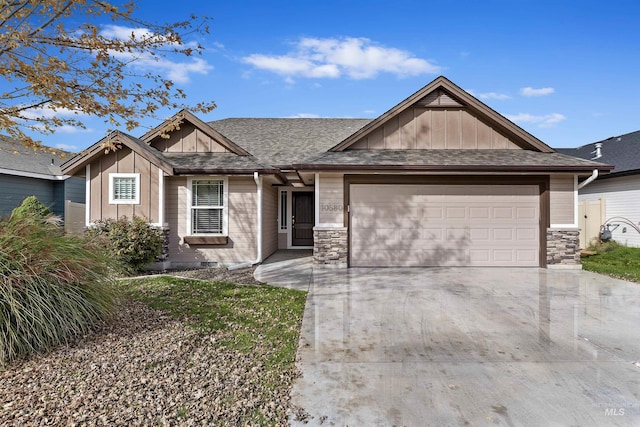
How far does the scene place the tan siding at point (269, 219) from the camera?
1059cm

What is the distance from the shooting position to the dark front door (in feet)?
45.0

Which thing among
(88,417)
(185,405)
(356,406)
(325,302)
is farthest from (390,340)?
(88,417)

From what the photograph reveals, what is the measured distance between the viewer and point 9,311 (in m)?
3.46

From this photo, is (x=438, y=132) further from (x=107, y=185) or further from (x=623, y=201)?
(x=107, y=185)

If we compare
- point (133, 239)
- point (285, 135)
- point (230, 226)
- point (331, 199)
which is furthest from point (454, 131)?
point (133, 239)

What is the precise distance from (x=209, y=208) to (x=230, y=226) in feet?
2.58

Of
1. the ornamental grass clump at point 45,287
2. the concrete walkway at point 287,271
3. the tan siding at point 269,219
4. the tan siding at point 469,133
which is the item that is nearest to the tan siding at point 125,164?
the tan siding at point 269,219

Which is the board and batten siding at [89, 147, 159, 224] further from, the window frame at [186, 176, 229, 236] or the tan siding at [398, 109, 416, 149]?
the tan siding at [398, 109, 416, 149]

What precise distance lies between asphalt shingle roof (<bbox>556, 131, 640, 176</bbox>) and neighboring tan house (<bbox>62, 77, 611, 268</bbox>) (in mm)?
5257

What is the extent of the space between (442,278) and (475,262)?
2.02 metres

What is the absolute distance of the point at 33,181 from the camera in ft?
47.3

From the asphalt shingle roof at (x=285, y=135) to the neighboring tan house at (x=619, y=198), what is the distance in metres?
9.83

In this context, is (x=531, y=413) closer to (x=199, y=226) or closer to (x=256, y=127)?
(x=199, y=226)

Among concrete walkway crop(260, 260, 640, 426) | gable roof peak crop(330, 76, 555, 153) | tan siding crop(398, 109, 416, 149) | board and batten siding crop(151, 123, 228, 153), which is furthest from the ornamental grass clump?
tan siding crop(398, 109, 416, 149)
